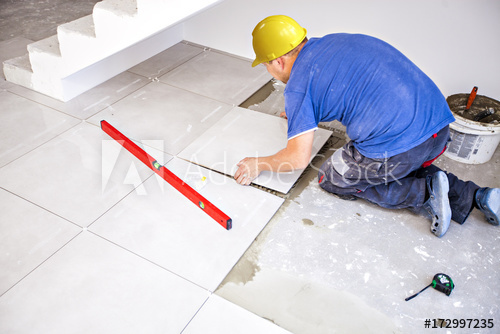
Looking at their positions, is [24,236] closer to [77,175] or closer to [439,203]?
[77,175]

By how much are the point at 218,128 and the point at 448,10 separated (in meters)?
1.67

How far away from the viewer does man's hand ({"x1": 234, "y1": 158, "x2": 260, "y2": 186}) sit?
237 centimetres

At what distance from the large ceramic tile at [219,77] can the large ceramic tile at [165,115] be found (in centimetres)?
11

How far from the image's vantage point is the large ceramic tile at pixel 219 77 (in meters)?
3.28

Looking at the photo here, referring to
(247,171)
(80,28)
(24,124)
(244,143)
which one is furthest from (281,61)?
(24,124)

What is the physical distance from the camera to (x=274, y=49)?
2.04m

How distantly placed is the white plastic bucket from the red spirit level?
4.91ft

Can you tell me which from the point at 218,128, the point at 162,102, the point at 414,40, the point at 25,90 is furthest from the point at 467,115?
the point at 25,90

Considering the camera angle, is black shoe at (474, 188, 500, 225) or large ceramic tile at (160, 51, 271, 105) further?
large ceramic tile at (160, 51, 271, 105)

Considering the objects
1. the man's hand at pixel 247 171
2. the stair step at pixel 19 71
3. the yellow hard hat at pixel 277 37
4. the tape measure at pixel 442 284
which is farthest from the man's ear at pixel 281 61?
the stair step at pixel 19 71

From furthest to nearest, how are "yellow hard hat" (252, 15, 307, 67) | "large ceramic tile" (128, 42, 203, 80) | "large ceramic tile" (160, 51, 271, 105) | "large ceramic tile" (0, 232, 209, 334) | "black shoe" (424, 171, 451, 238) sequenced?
"large ceramic tile" (128, 42, 203, 80)
"large ceramic tile" (160, 51, 271, 105)
"black shoe" (424, 171, 451, 238)
"yellow hard hat" (252, 15, 307, 67)
"large ceramic tile" (0, 232, 209, 334)

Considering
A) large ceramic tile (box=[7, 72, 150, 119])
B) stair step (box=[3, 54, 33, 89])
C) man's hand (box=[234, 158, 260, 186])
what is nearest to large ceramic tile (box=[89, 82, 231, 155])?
large ceramic tile (box=[7, 72, 150, 119])

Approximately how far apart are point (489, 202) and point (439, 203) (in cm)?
24

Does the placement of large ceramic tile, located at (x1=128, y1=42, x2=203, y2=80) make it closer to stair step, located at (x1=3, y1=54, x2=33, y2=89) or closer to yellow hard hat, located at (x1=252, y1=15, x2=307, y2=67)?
A: stair step, located at (x1=3, y1=54, x2=33, y2=89)
